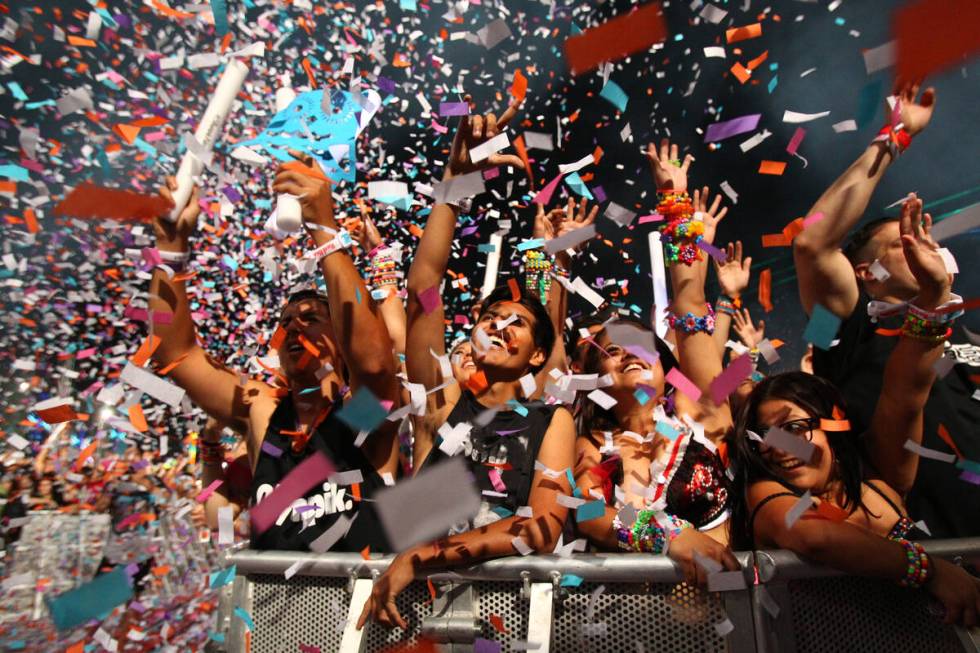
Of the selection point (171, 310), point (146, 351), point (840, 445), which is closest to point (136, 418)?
point (146, 351)

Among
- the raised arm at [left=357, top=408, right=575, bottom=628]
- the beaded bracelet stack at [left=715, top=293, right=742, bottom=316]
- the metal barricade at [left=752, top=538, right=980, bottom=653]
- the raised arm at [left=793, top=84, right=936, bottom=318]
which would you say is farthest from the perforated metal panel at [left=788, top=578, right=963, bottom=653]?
the beaded bracelet stack at [left=715, top=293, right=742, bottom=316]

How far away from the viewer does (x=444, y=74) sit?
4965mm

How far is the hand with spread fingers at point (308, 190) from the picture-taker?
2.28m

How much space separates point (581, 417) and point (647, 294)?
8.64 m

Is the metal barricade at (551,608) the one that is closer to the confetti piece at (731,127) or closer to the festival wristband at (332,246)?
the festival wristband at (332,246)

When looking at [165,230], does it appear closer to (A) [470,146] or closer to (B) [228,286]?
(A) [470,146]

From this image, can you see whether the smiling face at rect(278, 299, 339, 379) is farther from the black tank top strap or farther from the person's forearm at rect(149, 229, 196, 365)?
the black tank top strap

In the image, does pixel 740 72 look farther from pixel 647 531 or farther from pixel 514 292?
pixel 647 531

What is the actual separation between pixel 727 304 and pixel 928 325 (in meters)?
1.31

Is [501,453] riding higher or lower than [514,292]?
lower

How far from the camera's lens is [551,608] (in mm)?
1639

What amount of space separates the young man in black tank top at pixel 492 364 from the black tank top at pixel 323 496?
0.22 meters

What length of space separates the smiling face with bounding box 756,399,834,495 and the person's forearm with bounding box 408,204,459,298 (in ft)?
3.66

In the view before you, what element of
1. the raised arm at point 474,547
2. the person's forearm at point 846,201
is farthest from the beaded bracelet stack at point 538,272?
the raised arm at point 474,547
